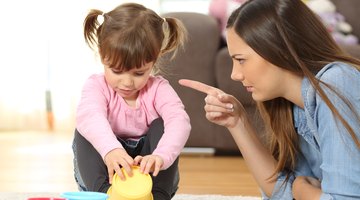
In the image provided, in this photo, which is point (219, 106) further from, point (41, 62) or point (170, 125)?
point (41, 62)

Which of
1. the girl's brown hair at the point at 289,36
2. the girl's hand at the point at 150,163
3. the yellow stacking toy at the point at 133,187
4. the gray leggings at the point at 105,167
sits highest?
the girl's brown hair at the point at 289,36

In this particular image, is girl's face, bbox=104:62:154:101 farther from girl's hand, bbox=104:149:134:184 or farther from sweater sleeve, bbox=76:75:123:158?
girl's hand, bbox=104:149:134:184

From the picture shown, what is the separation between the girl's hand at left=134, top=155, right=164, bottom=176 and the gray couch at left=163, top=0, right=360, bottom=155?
1.29 meters

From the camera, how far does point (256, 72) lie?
1.49 meters

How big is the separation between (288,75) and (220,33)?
1.50 m

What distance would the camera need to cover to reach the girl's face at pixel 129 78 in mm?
1653

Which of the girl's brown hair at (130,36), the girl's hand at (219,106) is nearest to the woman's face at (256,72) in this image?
the girl's hand at (219,106)

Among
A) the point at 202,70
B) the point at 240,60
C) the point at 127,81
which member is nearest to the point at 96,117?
the point at 127,81

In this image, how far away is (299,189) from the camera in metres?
1.62

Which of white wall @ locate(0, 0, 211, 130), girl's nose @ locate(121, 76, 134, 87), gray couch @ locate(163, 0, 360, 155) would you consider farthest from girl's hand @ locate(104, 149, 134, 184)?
white wall @ locate(0, 0, 211, 130)

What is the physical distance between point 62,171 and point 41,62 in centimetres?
138

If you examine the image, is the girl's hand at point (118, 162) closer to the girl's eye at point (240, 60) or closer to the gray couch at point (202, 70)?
the girl's eye at point (240, 60)

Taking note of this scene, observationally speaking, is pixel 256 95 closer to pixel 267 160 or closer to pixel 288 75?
pixel 288 75

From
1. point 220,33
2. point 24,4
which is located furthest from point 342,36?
point 24,4
